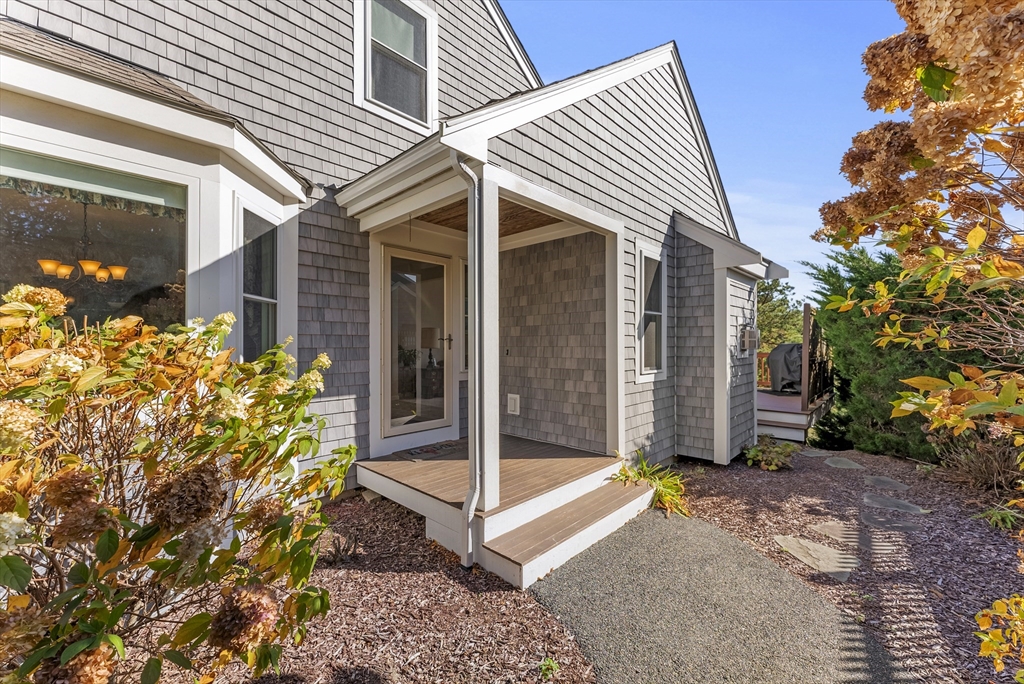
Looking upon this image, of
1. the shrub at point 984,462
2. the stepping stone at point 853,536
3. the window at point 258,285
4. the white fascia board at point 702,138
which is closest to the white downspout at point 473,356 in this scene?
the window at point 258,285

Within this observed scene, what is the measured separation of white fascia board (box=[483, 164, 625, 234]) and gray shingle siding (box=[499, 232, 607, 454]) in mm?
397

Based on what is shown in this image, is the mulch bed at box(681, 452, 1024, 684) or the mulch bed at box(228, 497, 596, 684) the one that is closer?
the mulch bed at box(228, 497, 596, 684)

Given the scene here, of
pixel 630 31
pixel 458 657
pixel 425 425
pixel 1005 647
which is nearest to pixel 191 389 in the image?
pixel 458 657

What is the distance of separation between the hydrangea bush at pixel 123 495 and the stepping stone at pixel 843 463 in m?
6.91

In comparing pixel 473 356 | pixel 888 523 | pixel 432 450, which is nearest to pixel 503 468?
pixel 432 450

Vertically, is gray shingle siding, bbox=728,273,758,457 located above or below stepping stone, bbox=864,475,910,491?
above

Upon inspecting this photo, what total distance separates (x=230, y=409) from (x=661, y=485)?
4143 millimetres

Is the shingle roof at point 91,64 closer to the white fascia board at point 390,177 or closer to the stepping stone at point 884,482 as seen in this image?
the white fascia board at point 390,177

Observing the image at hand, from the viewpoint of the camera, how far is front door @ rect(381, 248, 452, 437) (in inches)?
191

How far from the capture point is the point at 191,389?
1.71 metres

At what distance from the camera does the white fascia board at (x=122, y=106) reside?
232cm

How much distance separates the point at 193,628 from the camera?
4.48 ft

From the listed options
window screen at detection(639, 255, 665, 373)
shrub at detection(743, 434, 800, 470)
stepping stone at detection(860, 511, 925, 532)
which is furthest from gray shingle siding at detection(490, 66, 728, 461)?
stepping stone at detection(860, 511, 925, 532)

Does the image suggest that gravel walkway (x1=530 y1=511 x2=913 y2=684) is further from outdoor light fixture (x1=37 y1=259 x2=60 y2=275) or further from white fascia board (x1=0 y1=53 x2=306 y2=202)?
white fascia board (x1=0 y1=53 x2=306 y2=202)
